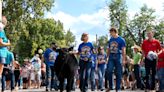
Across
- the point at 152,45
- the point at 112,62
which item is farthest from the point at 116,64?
the point at 152,45

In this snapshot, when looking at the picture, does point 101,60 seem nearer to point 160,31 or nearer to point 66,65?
point 66,65

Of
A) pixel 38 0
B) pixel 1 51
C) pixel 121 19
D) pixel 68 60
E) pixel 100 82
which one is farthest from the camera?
pixel 121 19

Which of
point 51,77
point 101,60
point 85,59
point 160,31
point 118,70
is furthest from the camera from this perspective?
point 160,31

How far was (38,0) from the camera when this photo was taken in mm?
55531

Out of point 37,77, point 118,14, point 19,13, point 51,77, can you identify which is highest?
point 118,14

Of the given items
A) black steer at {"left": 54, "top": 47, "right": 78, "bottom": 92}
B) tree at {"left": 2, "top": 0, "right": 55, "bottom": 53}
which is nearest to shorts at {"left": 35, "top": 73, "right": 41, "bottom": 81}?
black steer at {"left": 54, "top": 47, "right": 78, "bottom": 92}

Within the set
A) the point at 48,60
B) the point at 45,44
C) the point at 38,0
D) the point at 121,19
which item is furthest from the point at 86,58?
the point at 45,44

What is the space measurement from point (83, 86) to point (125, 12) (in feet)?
204

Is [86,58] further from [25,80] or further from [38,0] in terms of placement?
[38,0]

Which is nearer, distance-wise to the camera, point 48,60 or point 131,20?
point 48,60

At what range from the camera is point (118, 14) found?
76.3 meters

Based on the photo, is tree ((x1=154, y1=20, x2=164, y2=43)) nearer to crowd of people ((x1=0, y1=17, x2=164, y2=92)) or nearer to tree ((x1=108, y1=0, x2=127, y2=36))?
tree ((x1=108, y1=0, x2=127, y2=36))

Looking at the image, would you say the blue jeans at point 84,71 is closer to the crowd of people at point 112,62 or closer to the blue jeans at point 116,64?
the crowd of people at point 112,62

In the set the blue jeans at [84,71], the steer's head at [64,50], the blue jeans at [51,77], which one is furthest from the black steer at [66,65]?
the blue jeans at [51,77]
